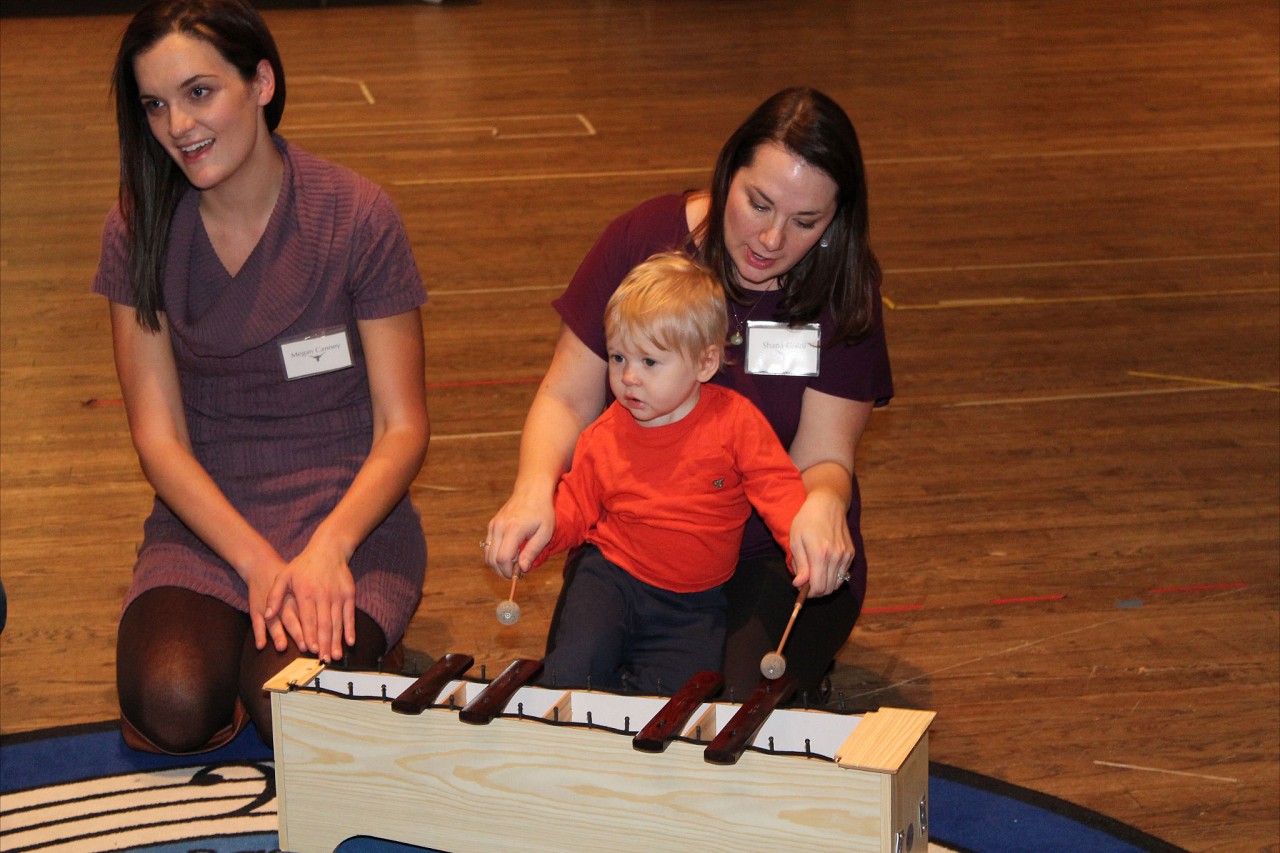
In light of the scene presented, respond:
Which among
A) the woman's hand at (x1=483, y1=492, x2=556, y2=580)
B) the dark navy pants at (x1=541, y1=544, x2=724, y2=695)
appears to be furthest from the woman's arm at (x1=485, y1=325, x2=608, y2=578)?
the dark navy pants at (x1=541, y1=544, x2=724, y2=695)

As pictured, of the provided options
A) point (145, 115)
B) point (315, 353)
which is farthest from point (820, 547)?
point (145, 115)

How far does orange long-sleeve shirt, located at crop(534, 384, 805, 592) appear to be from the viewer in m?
2.24

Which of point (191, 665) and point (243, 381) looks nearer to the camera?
point (191, 665)

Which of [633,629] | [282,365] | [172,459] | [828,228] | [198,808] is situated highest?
[828,228]

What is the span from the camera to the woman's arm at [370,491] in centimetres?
234

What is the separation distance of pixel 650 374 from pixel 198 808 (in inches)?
40.0

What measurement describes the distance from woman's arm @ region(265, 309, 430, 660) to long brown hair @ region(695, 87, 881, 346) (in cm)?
57

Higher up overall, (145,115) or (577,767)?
(145,115)

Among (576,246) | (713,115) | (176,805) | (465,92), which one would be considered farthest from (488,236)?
(176,805)

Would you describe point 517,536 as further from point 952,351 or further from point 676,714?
point 952,351

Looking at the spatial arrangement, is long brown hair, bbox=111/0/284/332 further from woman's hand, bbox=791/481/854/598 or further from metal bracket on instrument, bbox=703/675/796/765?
metal bracket on instrument, bbox=703/675/796/765

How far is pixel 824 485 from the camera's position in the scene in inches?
90.2

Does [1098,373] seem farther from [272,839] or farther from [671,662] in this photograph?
[272,839]

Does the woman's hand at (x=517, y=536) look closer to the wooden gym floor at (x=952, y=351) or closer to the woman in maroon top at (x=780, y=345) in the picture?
the woman in maroon top at (x=780, y=345)
